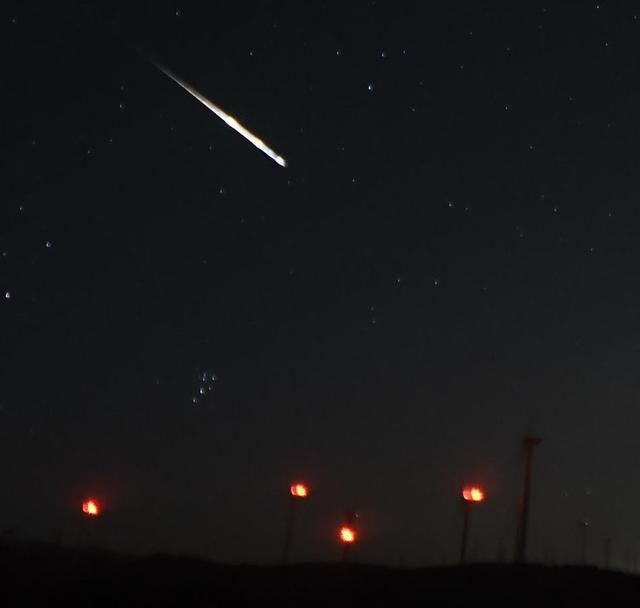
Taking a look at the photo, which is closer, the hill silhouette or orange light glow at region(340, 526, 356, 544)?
the hill silhouette

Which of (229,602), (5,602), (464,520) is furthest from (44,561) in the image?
(464,520)

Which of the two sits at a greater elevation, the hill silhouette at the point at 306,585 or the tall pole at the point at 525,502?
the tall pole at the point at 525,502

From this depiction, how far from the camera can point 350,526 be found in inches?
1868

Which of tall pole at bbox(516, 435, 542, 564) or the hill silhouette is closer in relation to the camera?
the hill silhouette

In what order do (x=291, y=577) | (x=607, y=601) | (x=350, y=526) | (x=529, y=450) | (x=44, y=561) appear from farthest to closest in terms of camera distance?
(x=350, y=526)
(x=529, y=450)
(x=44, y=561)
(x=291, y=577)
(x=607, y=601)

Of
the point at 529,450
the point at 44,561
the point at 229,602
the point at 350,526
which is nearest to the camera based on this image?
the point at 229,602

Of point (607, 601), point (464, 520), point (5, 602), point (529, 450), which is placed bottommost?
point (5, 602)

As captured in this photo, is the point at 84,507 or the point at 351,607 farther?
the point at 84,507

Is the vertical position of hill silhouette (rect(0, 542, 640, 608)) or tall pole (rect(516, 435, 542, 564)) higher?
tall pole (rect(516, 435, 542, 564))

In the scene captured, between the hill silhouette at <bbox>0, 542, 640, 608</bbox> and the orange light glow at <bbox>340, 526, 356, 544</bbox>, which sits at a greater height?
the orange light glow at <bbox>340, 526, 356, 544</bbox>

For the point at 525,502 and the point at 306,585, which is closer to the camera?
the point at 306,585

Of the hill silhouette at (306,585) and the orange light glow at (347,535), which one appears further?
the orange light glow at (347,535)

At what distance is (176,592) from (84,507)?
72.8 feet

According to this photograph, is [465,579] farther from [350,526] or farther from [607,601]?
[350,526]
